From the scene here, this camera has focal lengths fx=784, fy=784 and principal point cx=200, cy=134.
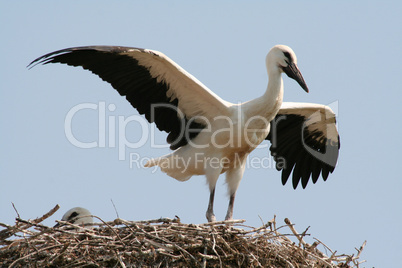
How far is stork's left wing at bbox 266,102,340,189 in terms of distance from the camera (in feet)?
33.7

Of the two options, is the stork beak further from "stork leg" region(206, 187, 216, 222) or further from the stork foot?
the stork foot

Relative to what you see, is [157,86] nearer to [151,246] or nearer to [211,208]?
[211,208]

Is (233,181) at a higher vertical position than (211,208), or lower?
higher

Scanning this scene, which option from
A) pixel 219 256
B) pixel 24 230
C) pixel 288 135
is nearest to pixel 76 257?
pixel 24 230

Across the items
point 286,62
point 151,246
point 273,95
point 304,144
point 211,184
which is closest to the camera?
point 151,246

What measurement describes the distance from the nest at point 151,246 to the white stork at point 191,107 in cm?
157

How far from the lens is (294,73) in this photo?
9.00m

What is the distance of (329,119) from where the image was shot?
10195mm

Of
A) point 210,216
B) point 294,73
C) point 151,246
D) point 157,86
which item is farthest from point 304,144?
point 151,246

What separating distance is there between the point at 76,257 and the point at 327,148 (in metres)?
4.53

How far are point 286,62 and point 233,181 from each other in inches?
62.4

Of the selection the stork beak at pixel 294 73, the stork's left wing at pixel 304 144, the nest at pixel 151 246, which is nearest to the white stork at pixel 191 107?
the stork beak at pixel 294 73

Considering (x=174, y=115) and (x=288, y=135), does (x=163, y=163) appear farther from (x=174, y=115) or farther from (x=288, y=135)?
(x=288, y=135)

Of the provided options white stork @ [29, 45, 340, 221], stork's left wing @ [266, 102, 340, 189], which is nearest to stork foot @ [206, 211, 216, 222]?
white stork @ [29, 45, 340, 221]
